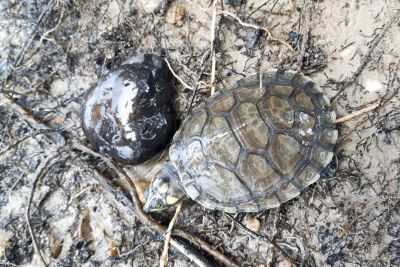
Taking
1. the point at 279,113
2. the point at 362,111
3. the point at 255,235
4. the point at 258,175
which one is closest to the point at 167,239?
the point at 255,235

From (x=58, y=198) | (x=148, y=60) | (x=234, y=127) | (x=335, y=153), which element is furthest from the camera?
(x=58, y=198)

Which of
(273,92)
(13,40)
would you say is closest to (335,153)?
(273,92)

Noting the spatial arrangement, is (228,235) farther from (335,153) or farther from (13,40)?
(13,40)

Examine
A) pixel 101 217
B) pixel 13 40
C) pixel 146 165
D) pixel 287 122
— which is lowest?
pixel 101 217

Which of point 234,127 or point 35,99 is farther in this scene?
point 35,99

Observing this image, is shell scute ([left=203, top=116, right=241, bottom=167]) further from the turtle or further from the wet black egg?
the wet black egg
